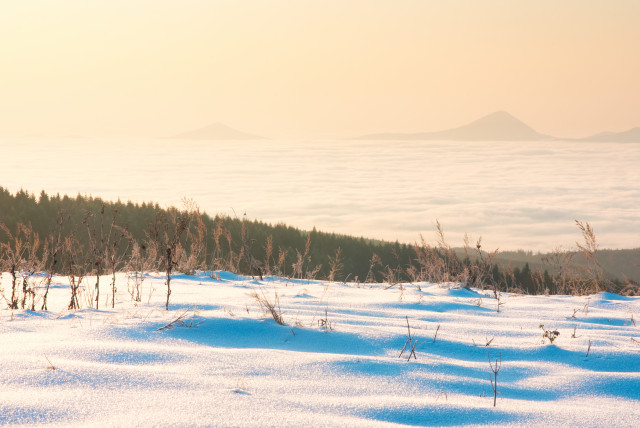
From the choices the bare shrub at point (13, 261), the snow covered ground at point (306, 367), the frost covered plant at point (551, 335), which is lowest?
the snow covered ground at point (306, 367)

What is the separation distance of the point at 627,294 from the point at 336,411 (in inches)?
246

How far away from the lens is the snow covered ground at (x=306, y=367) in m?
2.13

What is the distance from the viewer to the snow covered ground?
2.13 metres

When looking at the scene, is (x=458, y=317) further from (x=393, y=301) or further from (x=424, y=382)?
(x=424, y=382)

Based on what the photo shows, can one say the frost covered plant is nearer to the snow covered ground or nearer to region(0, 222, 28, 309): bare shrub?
the snow covered ground

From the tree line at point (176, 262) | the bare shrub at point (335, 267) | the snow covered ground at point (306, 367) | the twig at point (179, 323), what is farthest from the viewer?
the bare shrub at point (335, 267)

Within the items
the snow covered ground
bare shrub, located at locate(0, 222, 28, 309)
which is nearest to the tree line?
bare shrub, located at locate(0, 222, 28, 309)

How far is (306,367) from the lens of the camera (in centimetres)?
280

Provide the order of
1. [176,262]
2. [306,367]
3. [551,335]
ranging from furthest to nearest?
1. [176,262]
2. [551,335]
3. [306,367]

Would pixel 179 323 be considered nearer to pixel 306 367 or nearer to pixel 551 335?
pixel 306 367

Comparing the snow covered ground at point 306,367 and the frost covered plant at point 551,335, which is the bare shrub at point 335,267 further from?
the frost covered plant at point 551,335

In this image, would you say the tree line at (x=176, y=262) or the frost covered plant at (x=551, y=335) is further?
the tree line at (x=176, y=262)

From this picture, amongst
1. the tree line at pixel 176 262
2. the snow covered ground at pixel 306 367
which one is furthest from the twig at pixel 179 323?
the tree line at pixel 176 262

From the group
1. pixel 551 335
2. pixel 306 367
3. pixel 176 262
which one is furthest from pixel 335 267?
pixel 306 367
